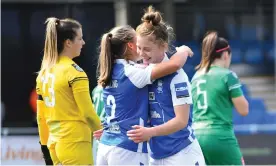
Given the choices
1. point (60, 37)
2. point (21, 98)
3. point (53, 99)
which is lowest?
point (21, 98)

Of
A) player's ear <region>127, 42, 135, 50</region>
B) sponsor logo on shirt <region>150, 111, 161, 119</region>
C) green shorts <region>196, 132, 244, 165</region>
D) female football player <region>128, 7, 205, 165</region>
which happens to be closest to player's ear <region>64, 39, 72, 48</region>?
player's ear <region>127, 42, 135, 50</region>

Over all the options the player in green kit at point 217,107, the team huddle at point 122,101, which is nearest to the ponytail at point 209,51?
the player in green kit at point 217,107

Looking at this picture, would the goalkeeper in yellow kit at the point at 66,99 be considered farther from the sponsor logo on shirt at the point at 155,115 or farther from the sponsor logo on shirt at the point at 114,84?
the sponsor logo on shirt at the point at 155,115

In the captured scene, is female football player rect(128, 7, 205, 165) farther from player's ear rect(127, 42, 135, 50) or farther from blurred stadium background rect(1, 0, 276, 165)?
blurred stadium background rect(1, 0, 276, 165)

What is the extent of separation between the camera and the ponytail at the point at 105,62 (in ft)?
12.9

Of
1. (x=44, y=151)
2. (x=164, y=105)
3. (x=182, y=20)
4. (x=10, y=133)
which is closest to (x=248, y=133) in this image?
(x=10, y=133)

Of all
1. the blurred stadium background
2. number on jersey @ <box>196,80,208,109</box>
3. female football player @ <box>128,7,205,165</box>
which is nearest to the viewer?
female football player @ <box>128,7,205,165</box>

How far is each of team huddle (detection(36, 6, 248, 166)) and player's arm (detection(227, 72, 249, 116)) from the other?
2.73 ft

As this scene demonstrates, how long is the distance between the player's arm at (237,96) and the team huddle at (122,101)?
2.73ft

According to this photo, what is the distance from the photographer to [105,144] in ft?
13.0

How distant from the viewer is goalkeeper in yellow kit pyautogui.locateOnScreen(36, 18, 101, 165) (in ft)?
13.5

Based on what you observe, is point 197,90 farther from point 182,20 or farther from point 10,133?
point 182,20

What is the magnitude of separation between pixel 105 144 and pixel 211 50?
1646mm

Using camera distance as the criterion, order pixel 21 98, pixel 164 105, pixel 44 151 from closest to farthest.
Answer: pixel 164 105 < pixel 44 151 < pixel 21 98
